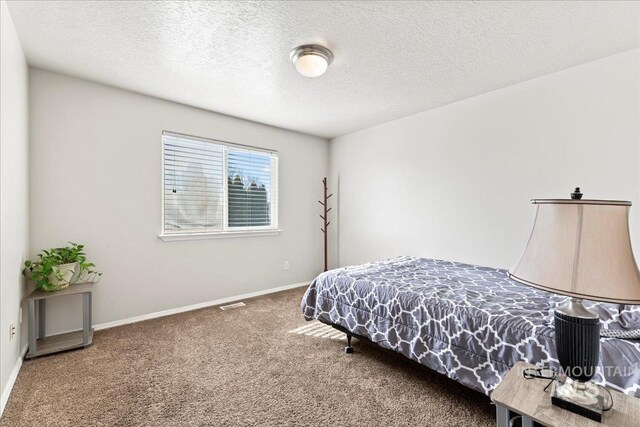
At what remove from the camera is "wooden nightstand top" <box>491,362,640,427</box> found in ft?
2.98

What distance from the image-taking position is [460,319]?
1738 millimetres

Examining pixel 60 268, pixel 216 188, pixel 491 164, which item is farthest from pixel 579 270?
pixel 216 188

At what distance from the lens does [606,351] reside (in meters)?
1.28

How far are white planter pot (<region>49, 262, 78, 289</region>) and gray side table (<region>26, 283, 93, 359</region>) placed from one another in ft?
0.18

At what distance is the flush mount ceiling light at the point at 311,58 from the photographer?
7.16 feet

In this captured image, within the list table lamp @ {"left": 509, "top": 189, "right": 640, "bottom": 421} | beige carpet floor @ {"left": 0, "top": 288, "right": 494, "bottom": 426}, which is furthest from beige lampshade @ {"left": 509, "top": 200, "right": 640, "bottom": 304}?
beige carpet floor @ {"left": 0, "top": 288, "right": 494, "bottom": 426}

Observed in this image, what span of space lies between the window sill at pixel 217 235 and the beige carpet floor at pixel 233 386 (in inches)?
40.0

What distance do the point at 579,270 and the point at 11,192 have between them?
310 centimetres

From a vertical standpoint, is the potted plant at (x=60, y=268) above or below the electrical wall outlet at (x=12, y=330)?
above

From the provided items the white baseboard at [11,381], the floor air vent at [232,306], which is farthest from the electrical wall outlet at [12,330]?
the floor air vent at [232,306]

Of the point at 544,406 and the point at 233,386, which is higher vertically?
the point at 544,406

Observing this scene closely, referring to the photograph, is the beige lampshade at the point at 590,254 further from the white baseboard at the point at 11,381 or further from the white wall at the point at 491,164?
the white baseboard at the point at 11,381

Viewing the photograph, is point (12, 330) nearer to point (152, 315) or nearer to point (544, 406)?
point (152, 315)

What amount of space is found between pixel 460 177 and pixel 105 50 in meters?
3.54
